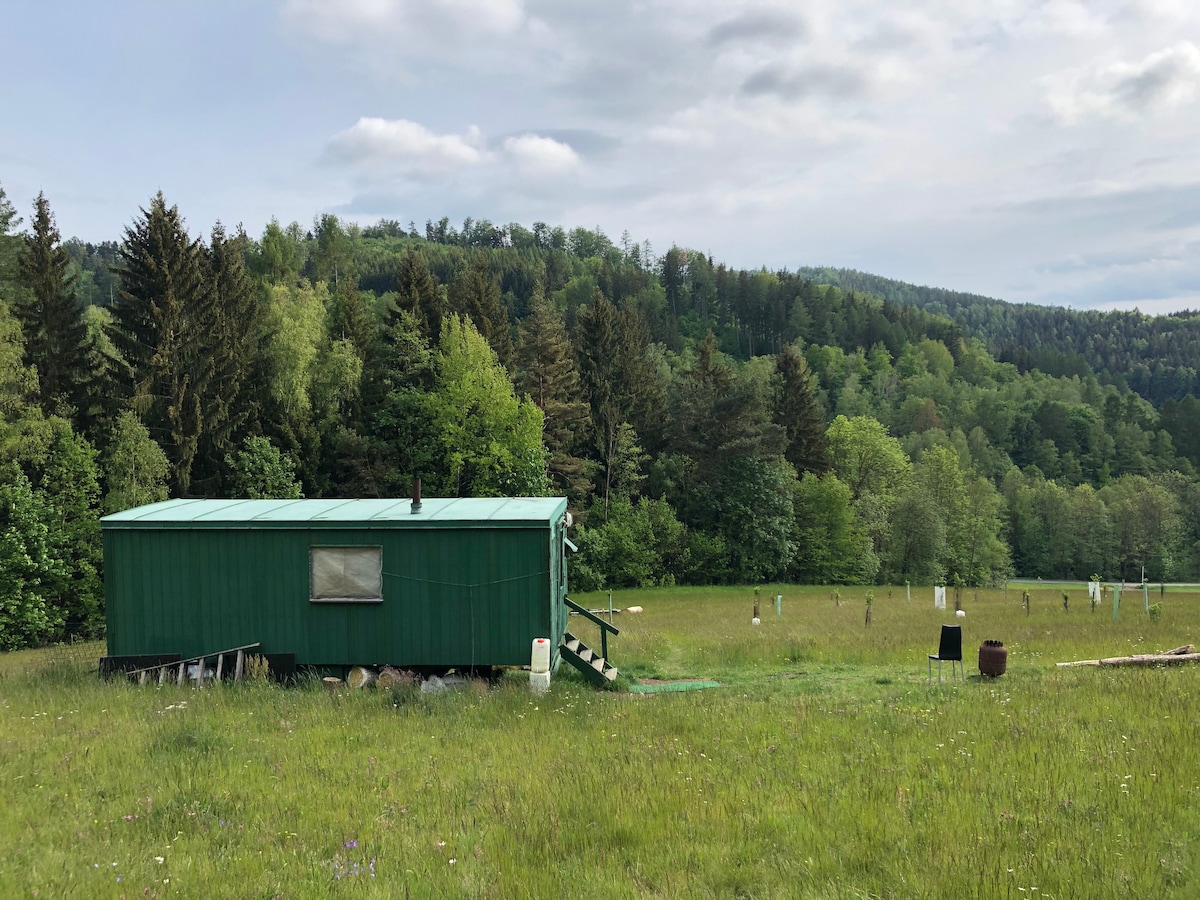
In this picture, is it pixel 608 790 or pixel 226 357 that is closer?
pixel 608 790

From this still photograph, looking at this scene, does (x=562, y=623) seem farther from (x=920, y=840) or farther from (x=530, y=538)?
(x=920, y=840)

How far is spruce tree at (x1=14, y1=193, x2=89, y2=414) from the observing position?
3247 cm

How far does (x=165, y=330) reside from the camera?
105 feet

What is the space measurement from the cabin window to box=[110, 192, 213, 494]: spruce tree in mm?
22009

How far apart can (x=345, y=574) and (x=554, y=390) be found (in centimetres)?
3590

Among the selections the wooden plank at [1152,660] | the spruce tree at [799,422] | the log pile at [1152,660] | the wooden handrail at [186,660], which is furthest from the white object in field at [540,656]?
the spruce tree at [799,422]

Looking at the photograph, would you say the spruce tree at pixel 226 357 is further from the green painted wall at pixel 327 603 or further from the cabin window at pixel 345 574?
the cabin window at pixel 345 574

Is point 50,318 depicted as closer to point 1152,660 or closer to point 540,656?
point 540,656

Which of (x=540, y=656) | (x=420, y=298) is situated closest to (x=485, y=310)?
→ (x=420, y=298)

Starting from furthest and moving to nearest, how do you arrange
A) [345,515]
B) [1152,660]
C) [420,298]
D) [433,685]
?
[420,298]
[345,515]
[433,685]
[1152,660]

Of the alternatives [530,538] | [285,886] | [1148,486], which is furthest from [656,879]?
[1148,486]

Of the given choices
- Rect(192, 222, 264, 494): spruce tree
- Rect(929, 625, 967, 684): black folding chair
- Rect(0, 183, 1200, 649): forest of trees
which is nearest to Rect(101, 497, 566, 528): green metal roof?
Rect(929, 625, 967, 684): black folding chair

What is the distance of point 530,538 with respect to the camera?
14094mm

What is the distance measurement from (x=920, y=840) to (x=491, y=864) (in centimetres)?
351
